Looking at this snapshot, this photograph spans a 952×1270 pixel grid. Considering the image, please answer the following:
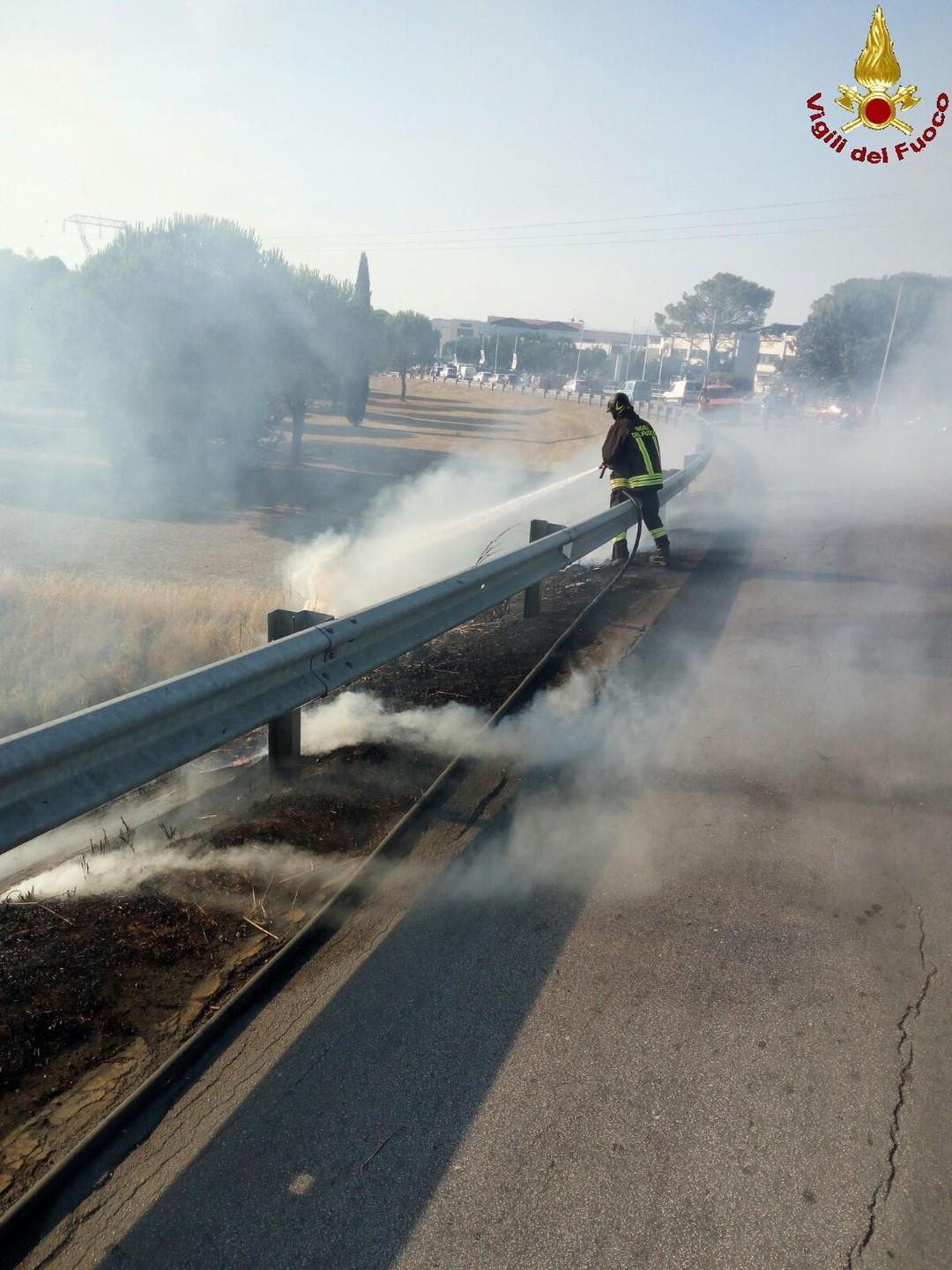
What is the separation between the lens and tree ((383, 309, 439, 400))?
7794 cm

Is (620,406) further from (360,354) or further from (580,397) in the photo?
(580,397)

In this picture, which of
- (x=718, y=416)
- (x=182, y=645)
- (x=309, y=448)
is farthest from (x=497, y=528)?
(x=718, y=416)

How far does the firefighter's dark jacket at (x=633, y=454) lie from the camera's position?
9.52m

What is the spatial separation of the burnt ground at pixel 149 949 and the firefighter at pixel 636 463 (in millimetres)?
5524

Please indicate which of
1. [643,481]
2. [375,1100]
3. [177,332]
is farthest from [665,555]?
[177,332]

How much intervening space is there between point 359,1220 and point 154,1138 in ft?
1.89

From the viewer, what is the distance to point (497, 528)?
15.4 metres

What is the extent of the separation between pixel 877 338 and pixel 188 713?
56192mm

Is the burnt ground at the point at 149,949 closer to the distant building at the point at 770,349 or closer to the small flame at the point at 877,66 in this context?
the small flame at the point at 877,66

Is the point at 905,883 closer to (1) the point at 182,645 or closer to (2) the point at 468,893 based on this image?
(2) the point at 468,893

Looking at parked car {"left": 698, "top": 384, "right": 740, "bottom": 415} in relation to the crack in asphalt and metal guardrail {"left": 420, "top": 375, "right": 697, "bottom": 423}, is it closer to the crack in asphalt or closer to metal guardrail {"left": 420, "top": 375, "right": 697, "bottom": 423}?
metal guardrail {"left": 420, "top": 375, "right": 697, "bottom": 423}

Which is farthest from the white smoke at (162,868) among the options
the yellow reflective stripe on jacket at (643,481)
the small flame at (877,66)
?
the small flame at (877,66)

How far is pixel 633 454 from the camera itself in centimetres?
961

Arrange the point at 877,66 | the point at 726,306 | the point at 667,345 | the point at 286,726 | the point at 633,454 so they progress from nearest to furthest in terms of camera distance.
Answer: the point at 286,726 → the point at 633,454 → the point at 877,66 → the point at 726,306 → the point at 667,345
